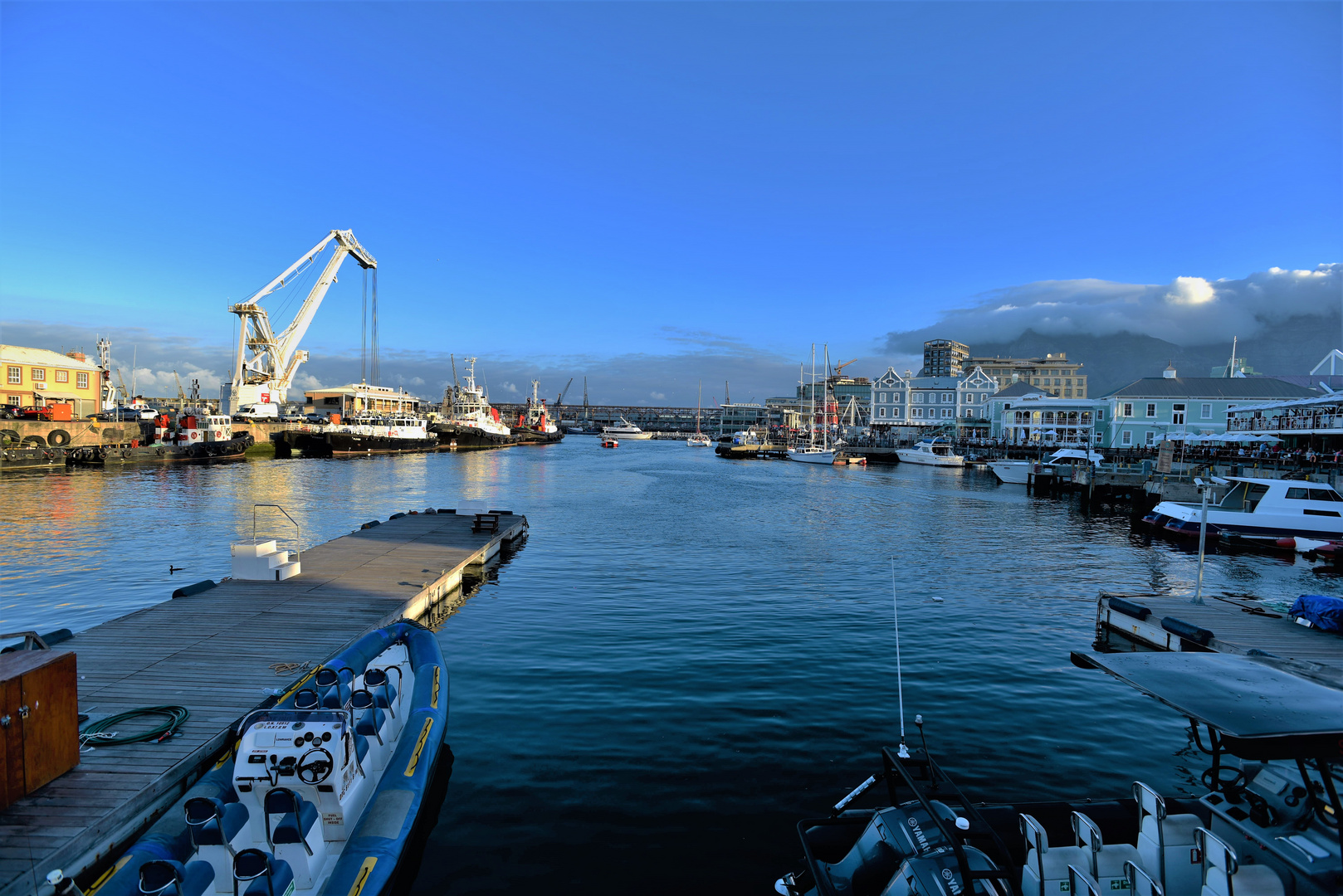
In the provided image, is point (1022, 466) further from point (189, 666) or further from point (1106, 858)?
point (189, 666)

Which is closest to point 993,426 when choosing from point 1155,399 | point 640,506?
point 1155,399

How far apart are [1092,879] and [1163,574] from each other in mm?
24333

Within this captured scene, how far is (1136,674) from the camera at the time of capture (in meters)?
6.88

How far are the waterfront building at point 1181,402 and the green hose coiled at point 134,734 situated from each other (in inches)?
3433

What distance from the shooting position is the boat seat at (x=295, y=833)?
5.85 meters

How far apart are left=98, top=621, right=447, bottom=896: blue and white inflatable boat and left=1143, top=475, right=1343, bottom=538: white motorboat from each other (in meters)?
34.4

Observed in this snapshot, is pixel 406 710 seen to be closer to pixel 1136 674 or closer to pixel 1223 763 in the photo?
pixel 1136 674

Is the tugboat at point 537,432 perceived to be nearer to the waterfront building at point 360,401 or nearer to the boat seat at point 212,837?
the waterfront building at point 360,401

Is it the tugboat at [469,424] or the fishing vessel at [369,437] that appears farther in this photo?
the tugboat at [469,424]

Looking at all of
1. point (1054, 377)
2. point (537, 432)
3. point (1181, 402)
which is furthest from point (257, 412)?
point (1054, 377)

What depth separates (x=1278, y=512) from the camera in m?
30.4

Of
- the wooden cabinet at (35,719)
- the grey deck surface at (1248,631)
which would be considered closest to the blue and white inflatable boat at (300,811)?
the wooden cabinet at (35,719)

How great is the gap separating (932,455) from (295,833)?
90562 millimetres

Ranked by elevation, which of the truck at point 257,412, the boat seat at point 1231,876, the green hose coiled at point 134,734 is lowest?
the green hose coiled at point 134,734
